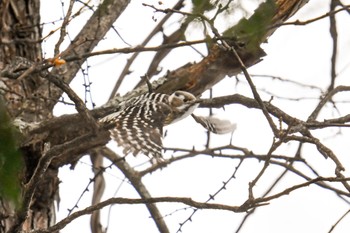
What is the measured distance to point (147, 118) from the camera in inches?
167

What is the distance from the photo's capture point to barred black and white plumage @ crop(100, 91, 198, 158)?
3.70 meters

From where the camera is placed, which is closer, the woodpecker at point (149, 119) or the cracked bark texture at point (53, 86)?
the woodpecker at point (149, 119)

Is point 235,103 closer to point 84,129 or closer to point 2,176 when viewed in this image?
point 84,129

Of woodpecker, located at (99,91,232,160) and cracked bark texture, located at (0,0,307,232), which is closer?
woodpecker, located at (99,91,232,160)

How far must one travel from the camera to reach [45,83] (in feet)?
14.5

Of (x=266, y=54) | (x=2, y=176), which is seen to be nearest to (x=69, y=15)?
(x=2, y=176)

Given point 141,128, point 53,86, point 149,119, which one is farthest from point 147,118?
point 53,86

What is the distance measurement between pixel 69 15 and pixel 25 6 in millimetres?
1955

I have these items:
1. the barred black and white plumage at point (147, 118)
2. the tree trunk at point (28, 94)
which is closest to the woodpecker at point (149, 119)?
the barred black and white plumage at point (147, 118)

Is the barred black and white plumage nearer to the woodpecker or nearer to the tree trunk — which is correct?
the woodpecker

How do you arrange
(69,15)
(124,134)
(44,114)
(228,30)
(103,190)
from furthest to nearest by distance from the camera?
(103,190) → (44,114) → (124,134) → (69,15) → (228,30)

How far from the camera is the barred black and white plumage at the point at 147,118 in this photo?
3.70 metres

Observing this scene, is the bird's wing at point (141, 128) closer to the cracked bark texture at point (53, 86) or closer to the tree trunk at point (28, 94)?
the cracked bark texture at point (53, 86)

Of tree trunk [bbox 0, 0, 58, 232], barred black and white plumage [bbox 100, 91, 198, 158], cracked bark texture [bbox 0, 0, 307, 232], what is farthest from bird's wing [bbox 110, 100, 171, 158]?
tree trunk [bbox 0, 0, 58, 232]
